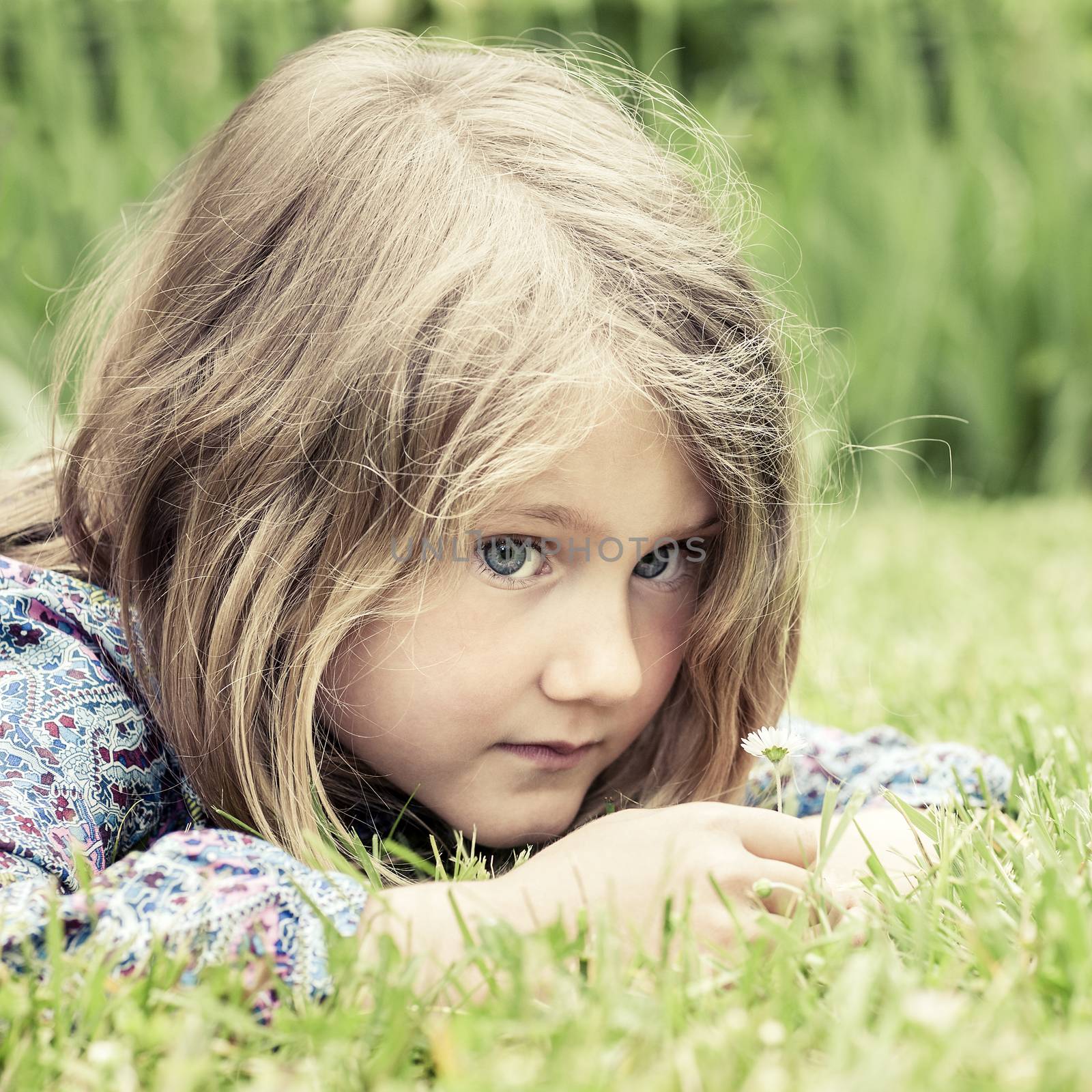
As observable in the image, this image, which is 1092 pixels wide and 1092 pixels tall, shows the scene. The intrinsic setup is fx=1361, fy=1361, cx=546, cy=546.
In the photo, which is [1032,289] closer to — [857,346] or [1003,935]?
[857,346]

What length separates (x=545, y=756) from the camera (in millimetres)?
1339

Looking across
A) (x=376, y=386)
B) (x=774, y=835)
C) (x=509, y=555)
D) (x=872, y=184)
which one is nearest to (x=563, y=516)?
(x=509, y=555)

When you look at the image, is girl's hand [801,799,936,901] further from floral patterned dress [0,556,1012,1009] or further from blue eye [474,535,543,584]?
blue eye [474,535,543,584]

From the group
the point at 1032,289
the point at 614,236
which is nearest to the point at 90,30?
the point at 1032,289

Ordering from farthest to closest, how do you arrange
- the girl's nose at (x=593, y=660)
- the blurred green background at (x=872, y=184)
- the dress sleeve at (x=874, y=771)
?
the blurred green background at (x=872, y=184) → the dress sleeve at (x=874, y=771) → the girl's nose at (x=593, y=660)

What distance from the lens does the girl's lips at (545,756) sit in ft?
4.36

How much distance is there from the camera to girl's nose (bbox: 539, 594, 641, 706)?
1241 mm

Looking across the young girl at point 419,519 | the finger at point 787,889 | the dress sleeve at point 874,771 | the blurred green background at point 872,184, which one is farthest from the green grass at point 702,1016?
the blurred green background at point 872,184

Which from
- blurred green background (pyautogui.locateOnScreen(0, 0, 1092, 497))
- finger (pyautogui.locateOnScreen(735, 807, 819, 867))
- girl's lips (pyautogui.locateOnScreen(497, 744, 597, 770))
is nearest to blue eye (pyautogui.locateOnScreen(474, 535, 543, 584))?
girl's lips (pyautogui.locateOnScreen(497, 744, 597, 770))

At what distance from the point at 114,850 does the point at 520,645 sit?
1.41ft

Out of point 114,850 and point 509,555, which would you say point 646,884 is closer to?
point 509,555

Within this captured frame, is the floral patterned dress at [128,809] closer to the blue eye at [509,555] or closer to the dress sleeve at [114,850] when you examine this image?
the dress sleeve at [114,850]

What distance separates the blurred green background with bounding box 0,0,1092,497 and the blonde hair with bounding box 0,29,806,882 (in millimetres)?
2462

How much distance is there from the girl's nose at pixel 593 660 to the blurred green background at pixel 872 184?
2737mm
